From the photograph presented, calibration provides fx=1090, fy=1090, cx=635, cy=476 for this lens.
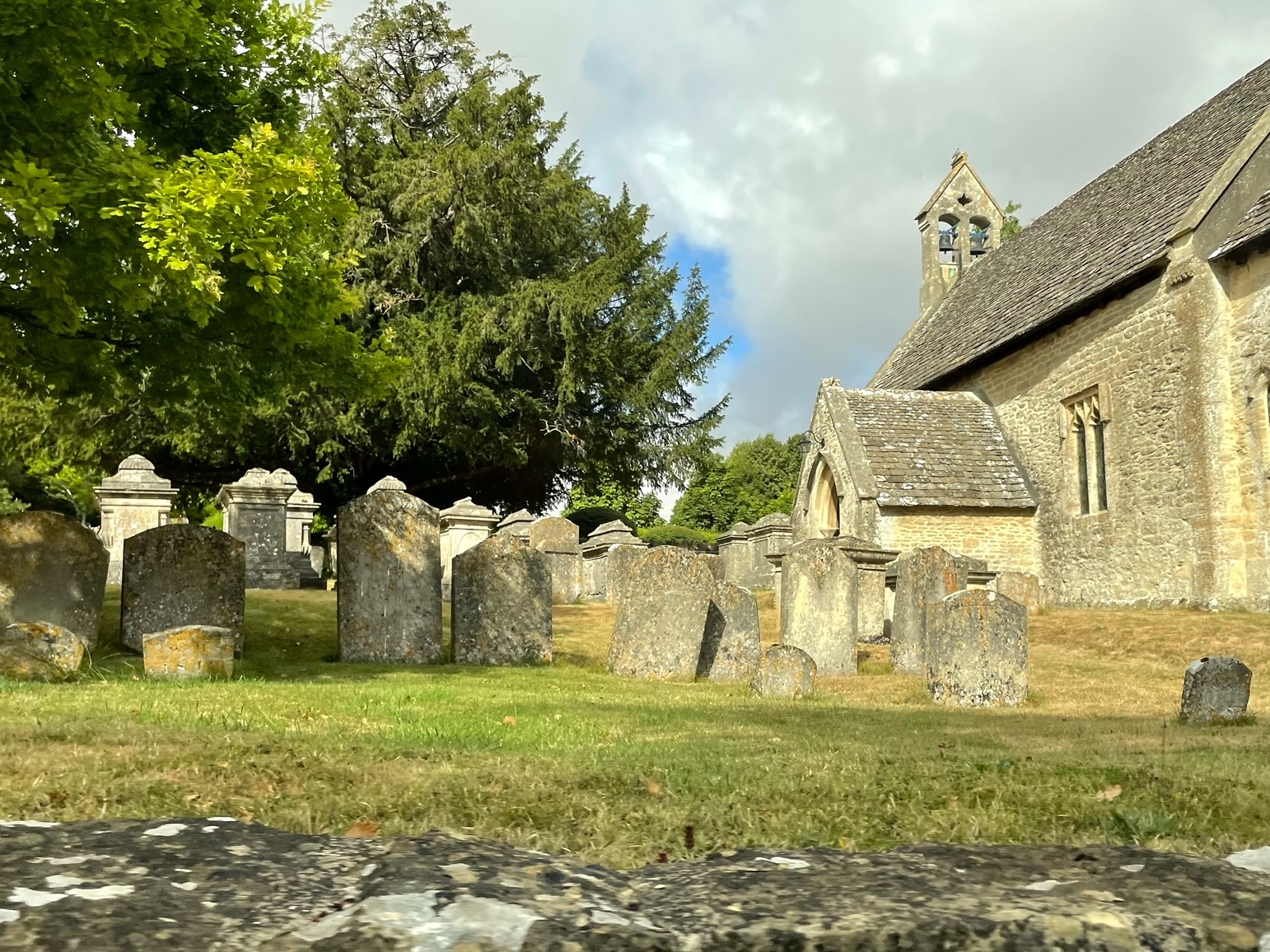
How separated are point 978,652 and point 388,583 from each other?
5683 mm

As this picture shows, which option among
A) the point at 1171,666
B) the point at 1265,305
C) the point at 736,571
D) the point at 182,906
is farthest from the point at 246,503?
the point at 182,906

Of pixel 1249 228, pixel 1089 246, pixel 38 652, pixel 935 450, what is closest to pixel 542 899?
pixel 38 652

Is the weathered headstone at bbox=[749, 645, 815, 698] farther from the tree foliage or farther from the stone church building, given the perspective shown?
the tree foliage

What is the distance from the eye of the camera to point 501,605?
1119 cm

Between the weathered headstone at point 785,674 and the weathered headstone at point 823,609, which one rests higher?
the weathered headstone at point 823,609

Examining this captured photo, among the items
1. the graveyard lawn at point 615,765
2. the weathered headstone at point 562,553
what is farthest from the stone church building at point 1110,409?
the graveyard lawn at point 615,765

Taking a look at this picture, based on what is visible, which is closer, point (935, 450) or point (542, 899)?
point (542, 899)

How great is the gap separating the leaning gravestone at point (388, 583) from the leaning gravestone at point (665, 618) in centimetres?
197

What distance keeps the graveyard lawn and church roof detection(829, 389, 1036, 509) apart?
10819mm

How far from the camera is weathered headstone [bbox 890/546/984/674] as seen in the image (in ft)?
38.7

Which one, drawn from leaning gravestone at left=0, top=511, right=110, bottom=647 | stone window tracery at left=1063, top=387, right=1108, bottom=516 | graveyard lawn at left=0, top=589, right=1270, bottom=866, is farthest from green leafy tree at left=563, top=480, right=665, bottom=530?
graveyard lawn at left=0, top=589, right=1270, bottom=866

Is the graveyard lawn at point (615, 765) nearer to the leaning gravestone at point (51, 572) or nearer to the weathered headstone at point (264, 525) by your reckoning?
the leaning gravestone at point (51, 572)

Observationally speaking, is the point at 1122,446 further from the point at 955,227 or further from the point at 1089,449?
the point at 955,227

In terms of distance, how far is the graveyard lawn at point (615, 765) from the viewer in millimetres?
3314
